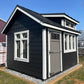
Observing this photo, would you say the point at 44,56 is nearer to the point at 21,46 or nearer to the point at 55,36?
the point at 55,36

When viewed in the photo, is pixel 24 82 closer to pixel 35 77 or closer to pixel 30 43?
pixel 35 77

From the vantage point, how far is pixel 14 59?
18.9 ft

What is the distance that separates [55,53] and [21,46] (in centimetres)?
209

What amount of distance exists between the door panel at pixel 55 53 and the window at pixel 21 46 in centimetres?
135

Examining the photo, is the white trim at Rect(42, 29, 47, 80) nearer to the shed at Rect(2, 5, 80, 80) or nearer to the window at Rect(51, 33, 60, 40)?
the shed at Rect(2, 5, 80, 80)

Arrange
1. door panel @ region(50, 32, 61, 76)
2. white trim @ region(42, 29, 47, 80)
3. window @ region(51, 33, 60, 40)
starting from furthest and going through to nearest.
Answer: window @ region(51, 33, 60, 40), door panel @ region(50, 32, 61, 76), white trim @ region(42, 29, 47, 80)

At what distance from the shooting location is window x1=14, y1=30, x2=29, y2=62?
196 inches

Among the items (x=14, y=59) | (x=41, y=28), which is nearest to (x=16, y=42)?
(x=14, y=59)

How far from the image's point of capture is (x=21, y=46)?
5285 mm

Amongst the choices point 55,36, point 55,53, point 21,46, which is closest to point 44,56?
point 55,53

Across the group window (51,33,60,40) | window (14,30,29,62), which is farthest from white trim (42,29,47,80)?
window (14,30,29,62)

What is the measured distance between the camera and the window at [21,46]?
497cm

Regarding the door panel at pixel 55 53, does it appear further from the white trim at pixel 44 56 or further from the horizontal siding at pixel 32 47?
the horizontal siding at pixel 32 47

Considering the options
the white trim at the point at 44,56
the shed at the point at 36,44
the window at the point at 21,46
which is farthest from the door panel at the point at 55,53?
the window at the point at 21,46
